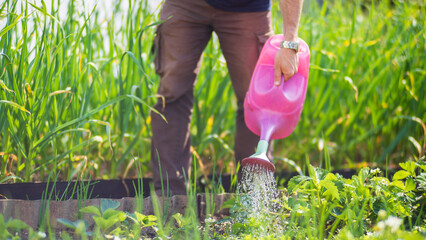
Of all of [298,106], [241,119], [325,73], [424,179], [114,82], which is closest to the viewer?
[424,179]

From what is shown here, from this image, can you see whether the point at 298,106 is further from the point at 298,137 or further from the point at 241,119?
the point at 298,137

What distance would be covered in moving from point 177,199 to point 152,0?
3.18ft

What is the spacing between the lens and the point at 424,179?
1537 mm

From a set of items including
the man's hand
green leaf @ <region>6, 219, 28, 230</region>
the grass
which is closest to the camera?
green leaf @ <region>6, 219, 28, 230</region>

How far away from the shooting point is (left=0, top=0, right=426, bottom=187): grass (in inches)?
76.2

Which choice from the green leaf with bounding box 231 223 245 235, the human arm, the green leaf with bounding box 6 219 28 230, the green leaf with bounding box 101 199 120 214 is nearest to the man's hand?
the human arm

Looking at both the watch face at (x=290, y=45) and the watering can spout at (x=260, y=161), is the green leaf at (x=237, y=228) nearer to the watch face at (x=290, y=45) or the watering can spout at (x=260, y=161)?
the watering can spout at (x=260, y=161)

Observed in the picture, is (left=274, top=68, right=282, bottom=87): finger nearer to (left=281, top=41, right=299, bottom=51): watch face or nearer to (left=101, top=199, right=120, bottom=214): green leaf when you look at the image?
(left=281, top=41, right=299, bottom=51): watch face

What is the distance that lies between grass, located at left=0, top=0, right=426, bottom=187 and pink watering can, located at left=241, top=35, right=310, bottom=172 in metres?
0.32

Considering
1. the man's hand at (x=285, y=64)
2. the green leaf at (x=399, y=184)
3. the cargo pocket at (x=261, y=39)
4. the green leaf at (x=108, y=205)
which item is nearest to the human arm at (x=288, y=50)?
the man's hand at (x=285, y=64)

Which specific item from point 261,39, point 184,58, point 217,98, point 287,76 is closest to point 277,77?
point 287,76

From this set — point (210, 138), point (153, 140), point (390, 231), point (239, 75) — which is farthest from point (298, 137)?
point (390, 231)

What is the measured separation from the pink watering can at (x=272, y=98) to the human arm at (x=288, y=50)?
0.13 feet

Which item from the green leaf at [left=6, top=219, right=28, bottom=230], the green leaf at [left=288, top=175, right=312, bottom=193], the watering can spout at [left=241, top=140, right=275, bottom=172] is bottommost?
the green leaf at [left=6, top=219, right=28, bottom=230]
